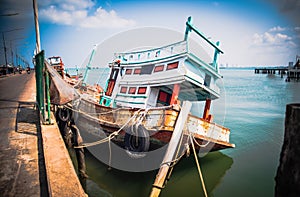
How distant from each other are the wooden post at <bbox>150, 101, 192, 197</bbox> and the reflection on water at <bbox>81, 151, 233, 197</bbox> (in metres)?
1.50

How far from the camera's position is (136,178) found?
22.0ft

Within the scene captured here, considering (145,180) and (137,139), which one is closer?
(137,139)

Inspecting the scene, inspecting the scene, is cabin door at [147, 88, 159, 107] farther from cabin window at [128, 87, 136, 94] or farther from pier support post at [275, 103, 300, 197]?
pier support post at [275, 103, 300, 197]

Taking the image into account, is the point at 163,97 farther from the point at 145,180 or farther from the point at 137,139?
the point at 145,180

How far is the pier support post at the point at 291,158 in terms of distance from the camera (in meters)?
1.67

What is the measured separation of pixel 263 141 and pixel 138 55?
30.9ft

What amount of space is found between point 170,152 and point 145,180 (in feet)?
7.04

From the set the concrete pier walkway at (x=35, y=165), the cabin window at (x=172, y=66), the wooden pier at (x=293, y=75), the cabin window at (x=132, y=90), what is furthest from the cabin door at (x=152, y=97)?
the wooden pier at (x=293, y=75)

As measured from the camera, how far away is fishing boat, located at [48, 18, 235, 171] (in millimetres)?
5988

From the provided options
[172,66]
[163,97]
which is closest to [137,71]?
[163,97]

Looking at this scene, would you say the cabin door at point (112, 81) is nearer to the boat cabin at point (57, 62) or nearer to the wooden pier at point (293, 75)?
the boat cabin at point (57, 62)

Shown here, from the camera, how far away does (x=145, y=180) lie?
661 centimetres

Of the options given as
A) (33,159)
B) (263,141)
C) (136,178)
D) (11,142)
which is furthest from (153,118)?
(263,141)

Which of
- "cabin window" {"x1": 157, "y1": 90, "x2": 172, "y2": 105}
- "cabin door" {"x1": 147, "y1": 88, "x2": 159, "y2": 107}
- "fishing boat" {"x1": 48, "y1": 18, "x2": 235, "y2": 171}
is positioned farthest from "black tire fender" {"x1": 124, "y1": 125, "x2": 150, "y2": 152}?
"cabin window" {"x1": 157, "y1": 90, "x2": 172, "y2": 105}
